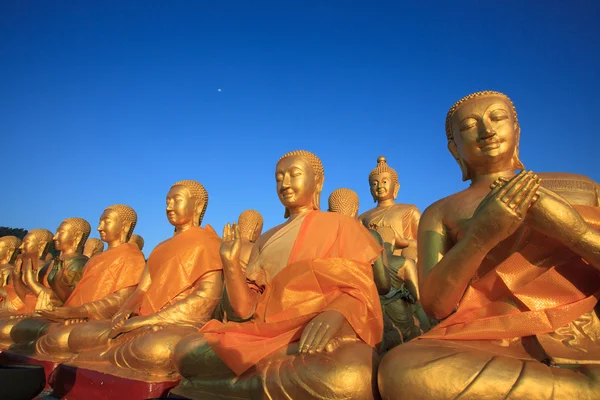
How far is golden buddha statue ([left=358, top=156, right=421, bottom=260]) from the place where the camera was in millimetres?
7348

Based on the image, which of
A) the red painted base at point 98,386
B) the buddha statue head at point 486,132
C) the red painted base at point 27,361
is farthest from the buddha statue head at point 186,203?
the buddha statue head at point 486,132

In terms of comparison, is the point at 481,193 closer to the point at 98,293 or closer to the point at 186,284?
the point at 186,284

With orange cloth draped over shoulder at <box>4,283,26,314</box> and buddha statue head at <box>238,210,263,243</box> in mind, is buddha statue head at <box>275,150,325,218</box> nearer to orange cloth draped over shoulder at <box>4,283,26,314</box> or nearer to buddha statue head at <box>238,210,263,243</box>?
buddha statue head at <box>238,210,263,243</box>

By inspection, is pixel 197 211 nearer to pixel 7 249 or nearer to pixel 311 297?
pixel 311 297

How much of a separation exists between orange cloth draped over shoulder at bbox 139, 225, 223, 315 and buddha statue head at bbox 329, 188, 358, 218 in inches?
76.1

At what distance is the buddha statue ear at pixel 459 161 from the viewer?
129 inches

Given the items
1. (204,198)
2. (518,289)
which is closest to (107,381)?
(204,198)

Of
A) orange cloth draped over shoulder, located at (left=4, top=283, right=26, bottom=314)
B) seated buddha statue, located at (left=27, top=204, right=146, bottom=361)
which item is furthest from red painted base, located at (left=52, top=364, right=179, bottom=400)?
orange cloth draped over shoulder, located at (left=4, top=283, right=26, bottom=314)

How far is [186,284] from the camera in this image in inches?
197

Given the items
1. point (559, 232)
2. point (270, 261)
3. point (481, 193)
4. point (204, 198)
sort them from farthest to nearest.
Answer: point (204, 198) < point (270, 261) < point (481, 193) < point (559, 232)

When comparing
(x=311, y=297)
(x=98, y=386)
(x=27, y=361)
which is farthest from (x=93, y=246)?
(x=311, y=297)

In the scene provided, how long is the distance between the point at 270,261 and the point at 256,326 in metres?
0.64

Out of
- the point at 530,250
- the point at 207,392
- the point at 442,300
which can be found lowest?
the point at 207,392

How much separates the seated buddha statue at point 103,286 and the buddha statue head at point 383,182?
3766mm
